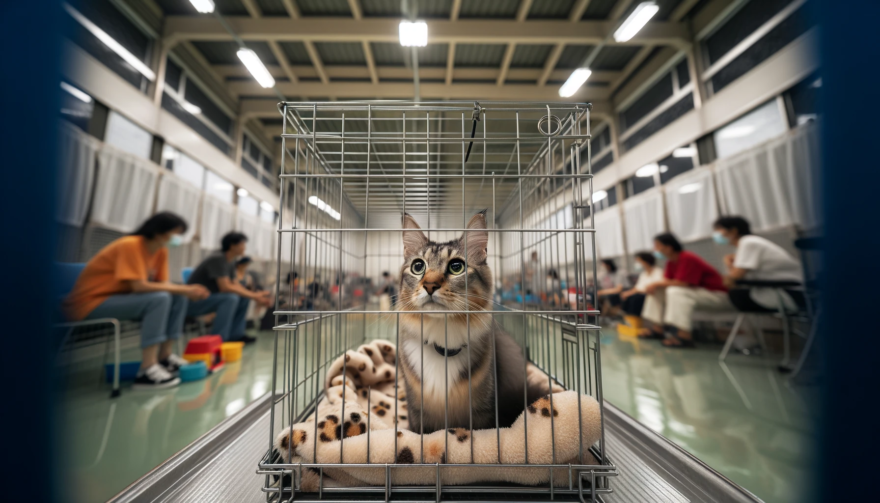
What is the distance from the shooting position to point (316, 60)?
179 inches

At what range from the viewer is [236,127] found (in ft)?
18.3

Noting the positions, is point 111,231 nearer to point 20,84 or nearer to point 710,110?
point 20,84

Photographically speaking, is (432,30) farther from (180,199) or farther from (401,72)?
(180,199)

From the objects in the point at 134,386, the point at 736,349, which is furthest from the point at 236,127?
the point at 736,349

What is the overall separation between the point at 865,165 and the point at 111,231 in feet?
16.5

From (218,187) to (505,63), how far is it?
5.11 m

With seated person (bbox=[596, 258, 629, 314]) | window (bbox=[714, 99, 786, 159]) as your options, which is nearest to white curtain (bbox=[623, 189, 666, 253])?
seated person (bbox=[596, 258, 629, 314])

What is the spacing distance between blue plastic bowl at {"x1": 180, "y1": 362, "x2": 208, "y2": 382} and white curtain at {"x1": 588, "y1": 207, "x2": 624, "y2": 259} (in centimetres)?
576

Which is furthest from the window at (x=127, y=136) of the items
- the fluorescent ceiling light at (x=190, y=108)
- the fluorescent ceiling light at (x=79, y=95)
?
the fluorescent ceiling light at (x=190, y=108)

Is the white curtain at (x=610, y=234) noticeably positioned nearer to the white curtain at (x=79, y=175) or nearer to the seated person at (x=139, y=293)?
the seated person at (x=139, y=293)

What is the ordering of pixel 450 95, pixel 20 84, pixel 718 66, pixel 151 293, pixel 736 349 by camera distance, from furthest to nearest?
pixel 450 95
pixel 718 66
pixel 736 349
pixel 151 293
pixel 20 84

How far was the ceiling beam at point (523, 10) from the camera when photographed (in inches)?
148

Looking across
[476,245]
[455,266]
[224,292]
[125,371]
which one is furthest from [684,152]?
[125,371]

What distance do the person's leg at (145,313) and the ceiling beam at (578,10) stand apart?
213 inches
